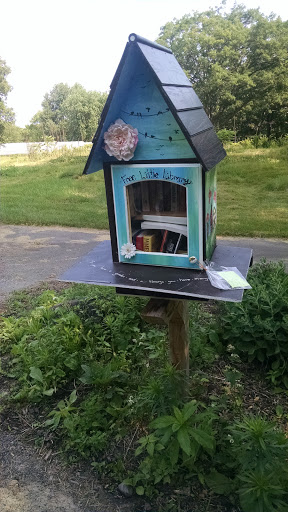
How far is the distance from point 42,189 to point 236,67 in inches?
537

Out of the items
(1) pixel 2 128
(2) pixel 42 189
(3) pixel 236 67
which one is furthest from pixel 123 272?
(3) pixel 236 67

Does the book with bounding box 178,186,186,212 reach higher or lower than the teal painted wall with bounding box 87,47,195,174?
Answer: lower

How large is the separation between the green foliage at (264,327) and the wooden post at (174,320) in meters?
0.71

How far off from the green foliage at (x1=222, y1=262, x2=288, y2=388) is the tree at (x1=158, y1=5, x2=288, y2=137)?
664 inches

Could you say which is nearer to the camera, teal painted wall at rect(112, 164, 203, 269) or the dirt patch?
teal painted wall at rect(112, 164, 203, 269)

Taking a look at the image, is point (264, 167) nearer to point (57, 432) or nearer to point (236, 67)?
point (57, 432)

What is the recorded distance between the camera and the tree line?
17422 millimetres

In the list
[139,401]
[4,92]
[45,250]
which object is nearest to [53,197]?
[45,250]

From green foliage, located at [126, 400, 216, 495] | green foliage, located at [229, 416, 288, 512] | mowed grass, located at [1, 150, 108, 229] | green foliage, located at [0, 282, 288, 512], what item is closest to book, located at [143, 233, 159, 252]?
green foliage, located at [0, 282, 288, 512]

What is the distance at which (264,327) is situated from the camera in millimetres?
2680

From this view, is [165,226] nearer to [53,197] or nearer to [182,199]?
[182,199]

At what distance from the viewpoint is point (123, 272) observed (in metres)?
1.88

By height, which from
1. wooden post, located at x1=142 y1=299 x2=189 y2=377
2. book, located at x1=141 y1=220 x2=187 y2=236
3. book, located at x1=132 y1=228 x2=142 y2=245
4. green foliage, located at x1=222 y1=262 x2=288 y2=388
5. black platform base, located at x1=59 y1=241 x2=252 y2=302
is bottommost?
green foliage, located at x1=222 y1=262 x2=288 y2=388

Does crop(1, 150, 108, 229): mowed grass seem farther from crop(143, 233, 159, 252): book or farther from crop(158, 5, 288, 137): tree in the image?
crop(158, 5, 288, 137): tree
